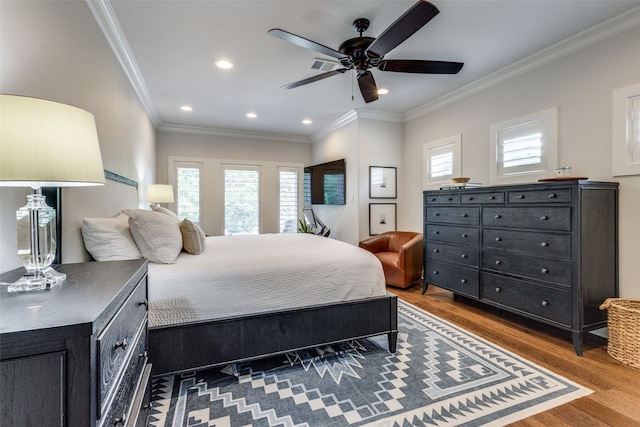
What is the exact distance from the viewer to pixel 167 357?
1.70m

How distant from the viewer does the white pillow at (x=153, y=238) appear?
75.9 inches

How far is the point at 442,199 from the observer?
11.4 ft

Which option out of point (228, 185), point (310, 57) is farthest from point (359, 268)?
point (228, 185)

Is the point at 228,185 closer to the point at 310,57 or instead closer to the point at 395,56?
the point at 310,57

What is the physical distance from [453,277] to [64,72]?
373 cm

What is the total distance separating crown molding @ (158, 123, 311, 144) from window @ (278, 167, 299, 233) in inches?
25.8

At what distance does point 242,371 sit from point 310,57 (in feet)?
9.36

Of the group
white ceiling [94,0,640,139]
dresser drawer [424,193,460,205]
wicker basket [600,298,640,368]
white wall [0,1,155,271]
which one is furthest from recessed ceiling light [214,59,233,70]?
wicker basket [600,298,640,368]

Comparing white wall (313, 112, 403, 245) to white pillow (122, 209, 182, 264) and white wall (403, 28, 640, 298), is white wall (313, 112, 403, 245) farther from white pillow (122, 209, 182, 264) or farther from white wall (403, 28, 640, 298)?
white pillow (122, 209, 182, 264)

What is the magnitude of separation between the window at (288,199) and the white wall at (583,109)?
3583 millimetres

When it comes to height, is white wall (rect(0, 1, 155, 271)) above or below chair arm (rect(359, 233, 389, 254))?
above

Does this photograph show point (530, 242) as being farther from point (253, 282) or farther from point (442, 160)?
point (253, 282)

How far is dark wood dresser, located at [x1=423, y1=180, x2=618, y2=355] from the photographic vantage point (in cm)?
225

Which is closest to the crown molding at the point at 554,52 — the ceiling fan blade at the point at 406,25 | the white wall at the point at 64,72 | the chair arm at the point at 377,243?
the ceiling fan blade at the point at 406,25
